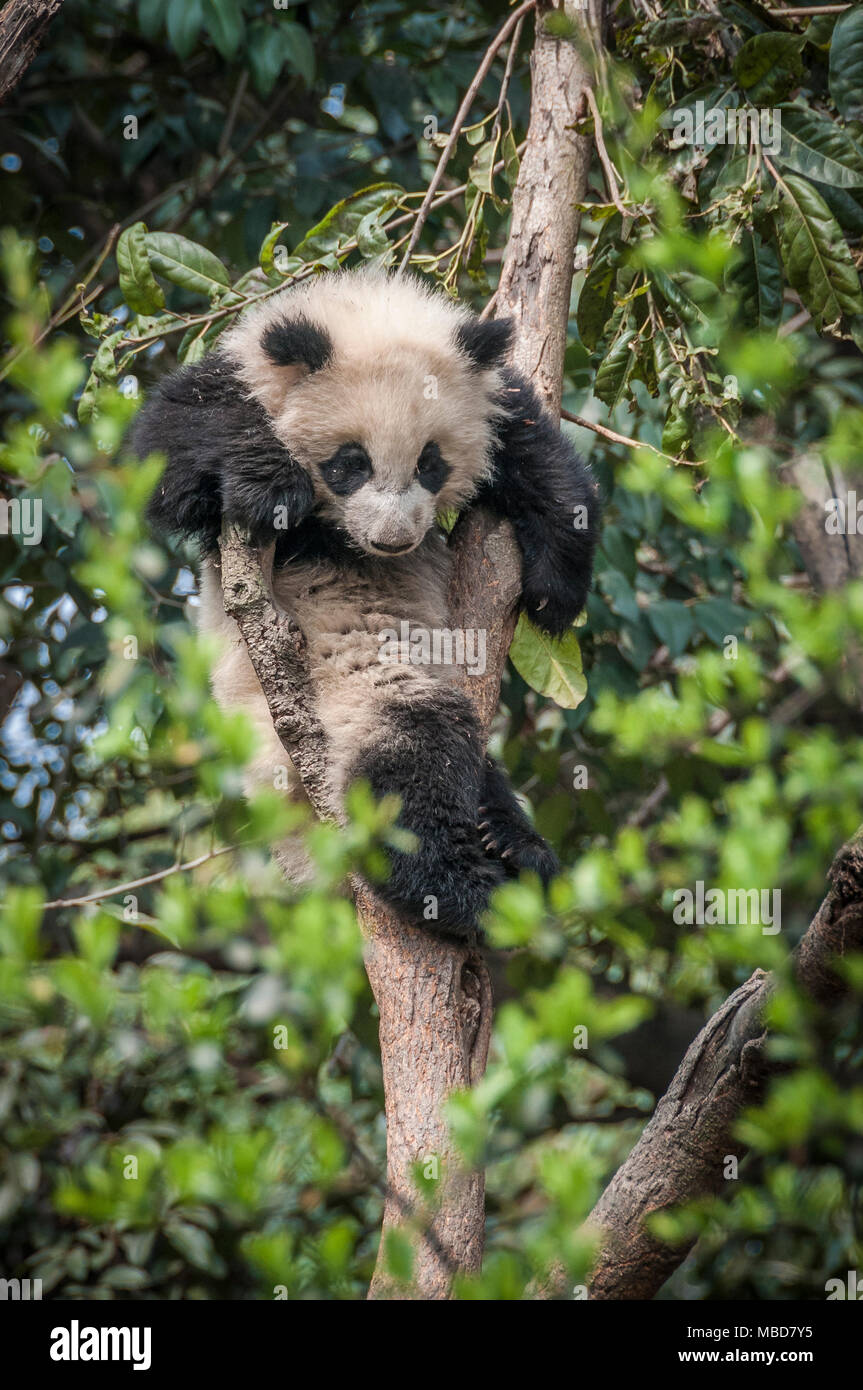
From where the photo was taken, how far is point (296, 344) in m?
3.53

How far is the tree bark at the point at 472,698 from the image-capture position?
8.46ft

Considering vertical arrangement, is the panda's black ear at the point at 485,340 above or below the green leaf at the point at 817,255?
below

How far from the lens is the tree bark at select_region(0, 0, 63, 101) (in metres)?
3.40

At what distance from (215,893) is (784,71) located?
3243 mm

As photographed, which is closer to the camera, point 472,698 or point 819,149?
point 472,698

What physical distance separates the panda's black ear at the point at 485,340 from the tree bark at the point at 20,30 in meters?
1.38

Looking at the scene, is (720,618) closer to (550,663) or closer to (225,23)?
(550,663)

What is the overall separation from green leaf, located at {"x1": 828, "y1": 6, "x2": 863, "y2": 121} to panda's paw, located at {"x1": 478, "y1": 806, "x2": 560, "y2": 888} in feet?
7.41

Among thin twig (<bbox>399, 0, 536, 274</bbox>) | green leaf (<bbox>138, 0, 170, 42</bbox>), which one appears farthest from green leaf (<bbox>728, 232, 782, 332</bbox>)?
green leaf (<bbox>138, 0, 170, 42</bbox>)

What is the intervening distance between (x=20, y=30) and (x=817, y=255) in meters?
2.28

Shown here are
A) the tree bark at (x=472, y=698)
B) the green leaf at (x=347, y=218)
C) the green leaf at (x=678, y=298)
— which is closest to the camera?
the tree bark at (x=472, y=698)

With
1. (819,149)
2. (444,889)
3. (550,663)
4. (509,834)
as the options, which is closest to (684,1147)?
(444,889)

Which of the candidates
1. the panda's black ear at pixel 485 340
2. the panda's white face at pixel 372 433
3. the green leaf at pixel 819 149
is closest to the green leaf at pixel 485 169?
the panda's black ear at pixel 485 340

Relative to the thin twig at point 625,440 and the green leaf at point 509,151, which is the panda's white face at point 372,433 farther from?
the green leaf at point 509,151
